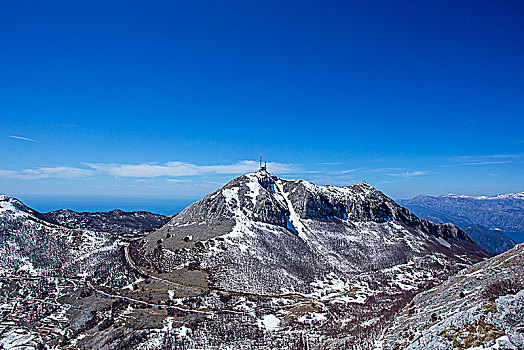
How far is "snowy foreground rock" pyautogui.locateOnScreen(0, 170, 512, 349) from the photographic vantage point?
7688cm

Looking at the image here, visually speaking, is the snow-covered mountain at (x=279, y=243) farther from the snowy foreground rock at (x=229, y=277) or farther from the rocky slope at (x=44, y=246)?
the rocky slope at (x=44, y=246)

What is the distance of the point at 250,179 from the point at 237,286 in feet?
308

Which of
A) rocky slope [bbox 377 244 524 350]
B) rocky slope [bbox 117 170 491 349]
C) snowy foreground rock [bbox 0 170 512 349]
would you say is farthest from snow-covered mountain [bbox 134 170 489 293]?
rocky slope [bbox 377 244 524 350]

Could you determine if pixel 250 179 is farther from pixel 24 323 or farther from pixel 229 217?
pixel 24 323

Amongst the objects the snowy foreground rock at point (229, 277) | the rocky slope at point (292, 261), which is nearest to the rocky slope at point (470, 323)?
the snowy foreground rock at point (229, 277)

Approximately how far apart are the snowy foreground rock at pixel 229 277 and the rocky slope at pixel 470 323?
0.63 meters

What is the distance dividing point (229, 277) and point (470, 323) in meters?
99.6

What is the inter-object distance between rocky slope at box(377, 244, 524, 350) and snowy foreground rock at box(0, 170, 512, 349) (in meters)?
0.63

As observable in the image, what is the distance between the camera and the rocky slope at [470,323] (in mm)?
25641

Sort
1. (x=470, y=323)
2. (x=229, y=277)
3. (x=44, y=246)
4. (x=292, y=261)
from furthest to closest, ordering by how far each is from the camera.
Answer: (x=292, y=261)
(x=44, y=246)
(x=229, y=277)
(x=470, y=323)

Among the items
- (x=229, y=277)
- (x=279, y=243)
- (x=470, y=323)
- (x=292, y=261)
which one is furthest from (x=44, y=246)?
(x=470, y=323)

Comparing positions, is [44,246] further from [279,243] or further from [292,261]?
[292,261]

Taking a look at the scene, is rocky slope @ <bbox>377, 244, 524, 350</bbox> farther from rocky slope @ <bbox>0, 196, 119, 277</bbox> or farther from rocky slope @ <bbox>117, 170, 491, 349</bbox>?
rocky slope @ <bbox>0, 196, 119, 277</bbox>

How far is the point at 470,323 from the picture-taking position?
94.4ft
